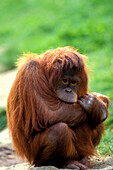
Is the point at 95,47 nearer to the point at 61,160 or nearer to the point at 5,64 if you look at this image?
the point at 5,64

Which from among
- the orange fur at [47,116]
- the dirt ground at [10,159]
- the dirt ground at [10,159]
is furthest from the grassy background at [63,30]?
the orange fur at [47,116]

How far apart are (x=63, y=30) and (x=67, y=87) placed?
27.8 feet

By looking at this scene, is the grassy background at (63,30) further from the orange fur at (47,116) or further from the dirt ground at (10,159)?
the orange fur at (47,116)

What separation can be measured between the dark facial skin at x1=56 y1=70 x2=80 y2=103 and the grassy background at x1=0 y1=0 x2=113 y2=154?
147 inches

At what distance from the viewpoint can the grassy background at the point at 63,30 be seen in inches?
403

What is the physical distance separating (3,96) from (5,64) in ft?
11.0

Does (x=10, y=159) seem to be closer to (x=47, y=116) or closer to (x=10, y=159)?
(x=10, y=159)

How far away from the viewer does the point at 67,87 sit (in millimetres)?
4352

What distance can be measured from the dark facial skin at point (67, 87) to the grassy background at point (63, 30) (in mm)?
3726

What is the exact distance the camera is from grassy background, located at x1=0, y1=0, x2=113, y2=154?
403 inches

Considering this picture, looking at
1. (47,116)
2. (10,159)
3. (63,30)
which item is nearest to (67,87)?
(47,116)

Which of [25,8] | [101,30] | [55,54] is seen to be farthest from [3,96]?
[25,8]

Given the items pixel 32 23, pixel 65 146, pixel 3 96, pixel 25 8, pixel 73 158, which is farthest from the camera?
pixel 25 8

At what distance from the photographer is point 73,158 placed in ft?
14.3
